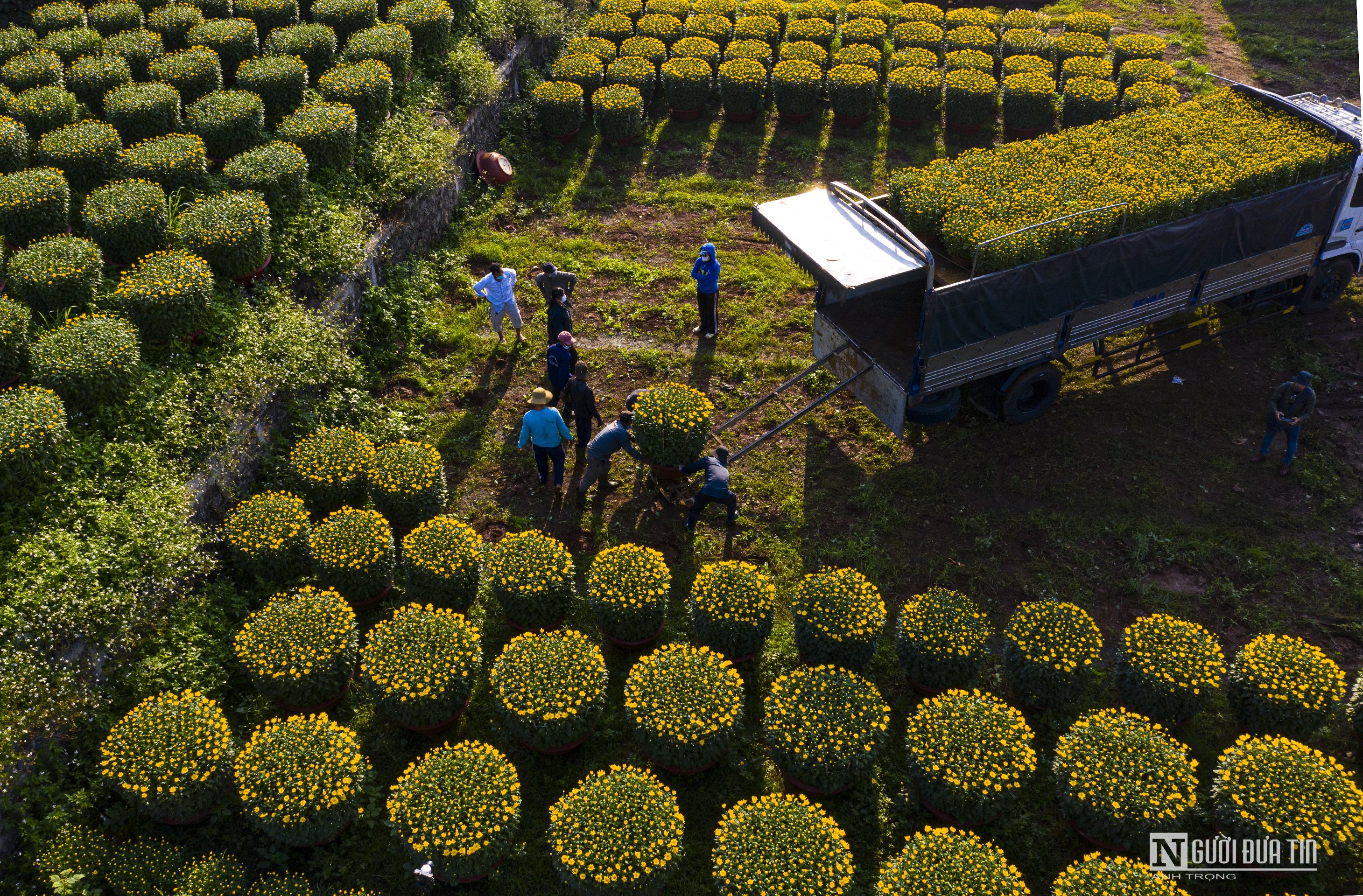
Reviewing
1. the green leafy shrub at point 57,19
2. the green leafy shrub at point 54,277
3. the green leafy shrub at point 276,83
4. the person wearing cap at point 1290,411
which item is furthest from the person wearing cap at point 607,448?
the green leafy shrub at point 57,19

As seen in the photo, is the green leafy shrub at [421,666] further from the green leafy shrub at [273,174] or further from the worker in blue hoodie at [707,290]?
the green leafy shrub at [273,174]

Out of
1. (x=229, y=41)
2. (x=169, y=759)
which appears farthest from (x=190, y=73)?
(x=169, y=759)

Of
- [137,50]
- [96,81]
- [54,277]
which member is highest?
[137,50]

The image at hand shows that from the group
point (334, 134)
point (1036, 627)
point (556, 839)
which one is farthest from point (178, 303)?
point (1036, 627)

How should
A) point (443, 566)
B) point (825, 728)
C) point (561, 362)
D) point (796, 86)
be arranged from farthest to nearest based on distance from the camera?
point (796, 86) < point (561, 362) < point (443, 566) < point (825, 728)

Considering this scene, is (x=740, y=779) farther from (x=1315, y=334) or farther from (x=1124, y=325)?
(x=1315, y=334)

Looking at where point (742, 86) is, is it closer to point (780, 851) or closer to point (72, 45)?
point (72, 45)
